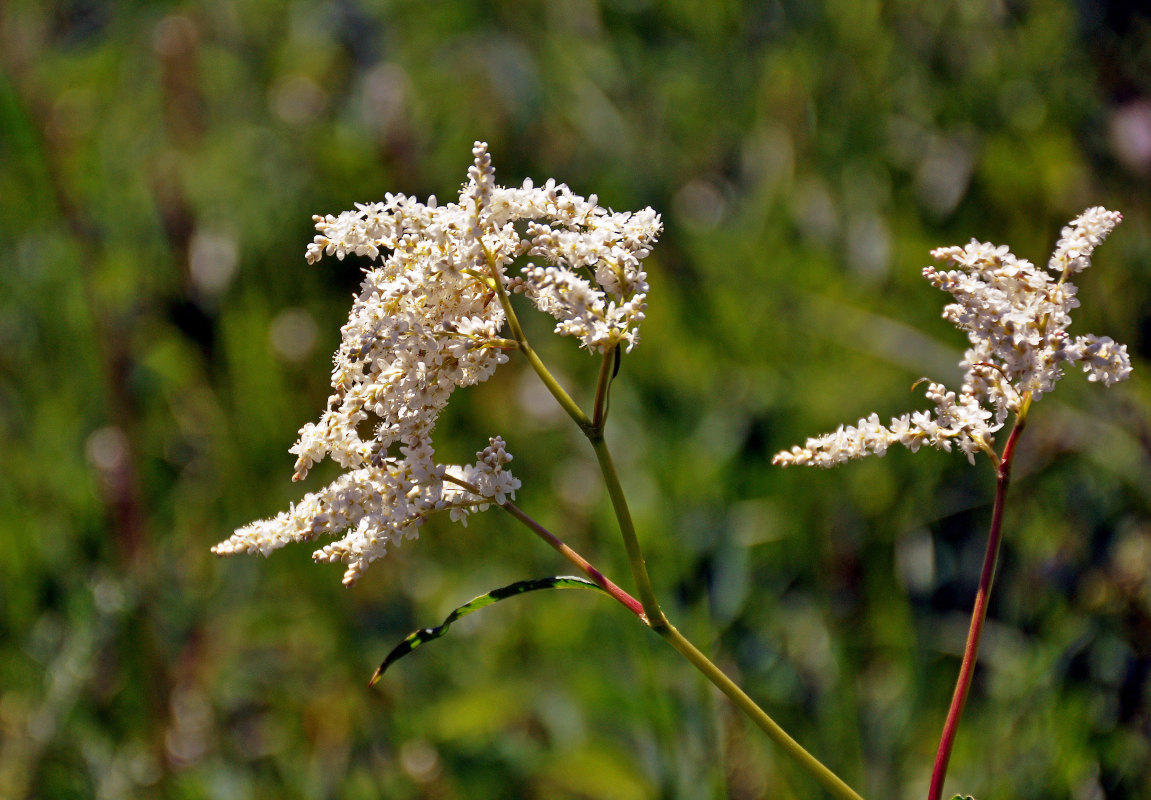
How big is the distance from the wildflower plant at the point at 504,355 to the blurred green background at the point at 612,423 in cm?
100

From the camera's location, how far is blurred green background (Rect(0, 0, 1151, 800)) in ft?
5.81

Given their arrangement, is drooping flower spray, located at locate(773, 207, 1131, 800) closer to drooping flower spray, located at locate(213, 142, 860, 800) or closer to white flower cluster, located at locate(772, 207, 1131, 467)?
white flower cluster, located at locate(772, 207, 1131, 467)

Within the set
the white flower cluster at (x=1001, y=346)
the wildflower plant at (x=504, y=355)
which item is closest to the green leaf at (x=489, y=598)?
the wildflower plant at (x=504, y=355)

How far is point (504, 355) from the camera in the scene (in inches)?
27.1

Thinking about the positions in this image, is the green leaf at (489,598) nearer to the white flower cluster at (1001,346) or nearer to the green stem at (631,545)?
the green stem at (631,545)

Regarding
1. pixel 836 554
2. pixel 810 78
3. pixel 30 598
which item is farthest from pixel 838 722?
pixel 810 78

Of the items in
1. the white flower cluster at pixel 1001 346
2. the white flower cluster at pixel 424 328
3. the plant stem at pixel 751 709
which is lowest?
the plant stem at pixel 751 709

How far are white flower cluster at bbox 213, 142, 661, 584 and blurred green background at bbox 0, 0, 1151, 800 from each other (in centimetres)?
104

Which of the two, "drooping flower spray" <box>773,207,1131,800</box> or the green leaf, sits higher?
"drooping flower spray" <box>773,207,1131,800</box>

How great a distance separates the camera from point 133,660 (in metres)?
2.03

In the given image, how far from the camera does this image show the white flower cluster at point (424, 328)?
695mm

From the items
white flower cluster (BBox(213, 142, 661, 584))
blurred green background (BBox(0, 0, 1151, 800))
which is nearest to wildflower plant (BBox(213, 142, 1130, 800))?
white flower cluster (BBox(213, 142, 661, 584))

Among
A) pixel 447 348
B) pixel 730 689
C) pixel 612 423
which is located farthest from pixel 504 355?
pixel 612 423

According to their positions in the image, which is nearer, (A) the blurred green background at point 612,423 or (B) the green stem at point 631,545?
(B) the green stem at point 631,545
